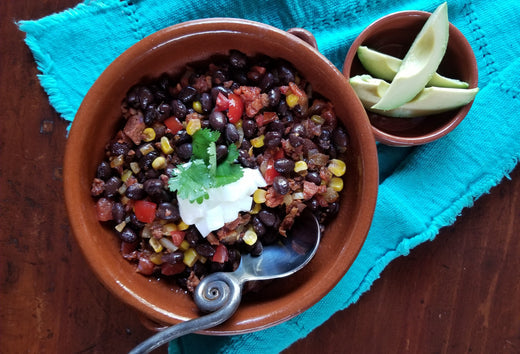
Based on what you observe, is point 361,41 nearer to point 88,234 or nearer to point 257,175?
point 257,175

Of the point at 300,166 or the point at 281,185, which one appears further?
the point at 300,166

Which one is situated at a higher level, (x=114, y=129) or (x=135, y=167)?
(x=114, y=129)

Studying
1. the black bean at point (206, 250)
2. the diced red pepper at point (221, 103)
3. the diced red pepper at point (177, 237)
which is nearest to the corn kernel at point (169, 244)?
the diced red pepper at point (177, 237)

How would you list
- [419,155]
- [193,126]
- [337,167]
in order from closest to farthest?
1. [193,126]
2. [337,167]
3. [419,155]

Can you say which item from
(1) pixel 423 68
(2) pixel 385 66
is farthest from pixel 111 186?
(1) pixel 423 68

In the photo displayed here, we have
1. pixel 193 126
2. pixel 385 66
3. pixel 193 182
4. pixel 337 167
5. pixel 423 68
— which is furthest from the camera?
pixel 385 66

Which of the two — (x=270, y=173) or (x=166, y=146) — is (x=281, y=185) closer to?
(x=270, y=173)

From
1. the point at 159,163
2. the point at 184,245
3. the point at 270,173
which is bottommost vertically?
the point at 184,245
